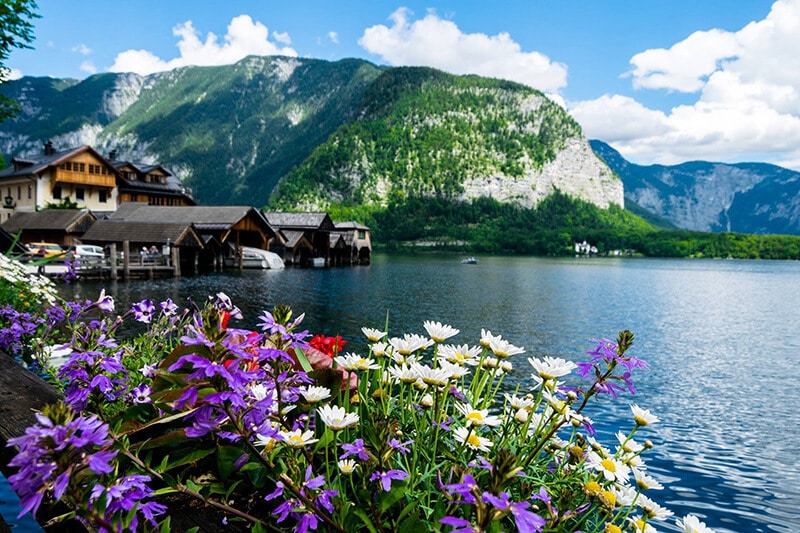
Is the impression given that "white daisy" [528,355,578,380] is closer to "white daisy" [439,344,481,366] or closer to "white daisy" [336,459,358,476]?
"white daisy" [439,344,481,366]

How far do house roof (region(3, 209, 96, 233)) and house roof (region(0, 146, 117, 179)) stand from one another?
772 cm

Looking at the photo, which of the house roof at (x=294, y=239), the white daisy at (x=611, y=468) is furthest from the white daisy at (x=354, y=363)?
the house roof at (x=294, y=239)

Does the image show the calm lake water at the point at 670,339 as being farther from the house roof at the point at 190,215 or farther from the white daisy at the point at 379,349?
the house roof at the point at 190,215

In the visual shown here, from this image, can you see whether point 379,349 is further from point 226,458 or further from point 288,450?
point 226,458

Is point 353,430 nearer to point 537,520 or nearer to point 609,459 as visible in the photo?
point 609,459

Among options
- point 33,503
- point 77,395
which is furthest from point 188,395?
point 77,395

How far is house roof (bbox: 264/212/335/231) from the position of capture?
69.7 m

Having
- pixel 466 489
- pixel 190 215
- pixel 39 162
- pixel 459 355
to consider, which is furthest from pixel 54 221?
pixel 466 489

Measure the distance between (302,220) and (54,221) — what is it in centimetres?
2823

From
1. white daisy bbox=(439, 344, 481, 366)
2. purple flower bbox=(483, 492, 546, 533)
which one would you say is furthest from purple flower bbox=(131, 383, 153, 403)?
purple flower bbox=(483, 492, 546, 533)

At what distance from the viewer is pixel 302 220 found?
70438 mm

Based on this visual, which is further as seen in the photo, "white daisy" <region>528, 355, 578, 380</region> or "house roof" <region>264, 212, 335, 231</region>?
"house roof" <region>264, 212, 335, 231</region>

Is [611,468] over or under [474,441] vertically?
under

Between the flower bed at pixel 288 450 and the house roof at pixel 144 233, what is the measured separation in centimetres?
4696
